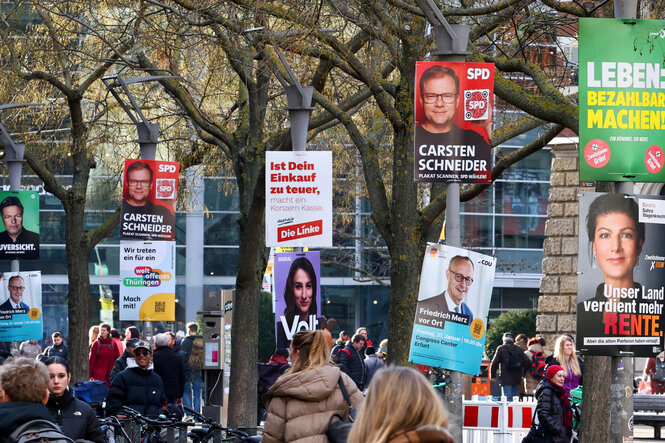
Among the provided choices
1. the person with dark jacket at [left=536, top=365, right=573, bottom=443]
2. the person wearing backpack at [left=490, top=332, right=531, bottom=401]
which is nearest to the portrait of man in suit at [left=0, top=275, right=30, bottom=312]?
the person wearing backpack at [left=490, top=332, right=531, bottom=401]

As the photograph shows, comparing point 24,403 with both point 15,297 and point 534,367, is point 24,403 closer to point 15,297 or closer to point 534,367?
point 534,367

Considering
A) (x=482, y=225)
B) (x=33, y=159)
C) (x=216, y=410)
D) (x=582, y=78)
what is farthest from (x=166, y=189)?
(x=482, y=225)

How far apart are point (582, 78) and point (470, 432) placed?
962cm

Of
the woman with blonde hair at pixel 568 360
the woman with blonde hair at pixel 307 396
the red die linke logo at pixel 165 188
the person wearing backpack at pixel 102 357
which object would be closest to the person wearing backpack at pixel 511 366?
the woman with blonde hair at pixel 568 360

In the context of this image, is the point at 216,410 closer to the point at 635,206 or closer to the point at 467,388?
the point at 467,388

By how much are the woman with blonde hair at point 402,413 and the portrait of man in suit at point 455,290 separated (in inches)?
288

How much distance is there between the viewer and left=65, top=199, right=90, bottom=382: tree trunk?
23.5m

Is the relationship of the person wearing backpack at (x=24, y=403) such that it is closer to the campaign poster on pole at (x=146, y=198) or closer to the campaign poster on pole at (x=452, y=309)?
the campaign poster on pole at (x=452, y=309)

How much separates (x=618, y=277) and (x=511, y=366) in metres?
14.6

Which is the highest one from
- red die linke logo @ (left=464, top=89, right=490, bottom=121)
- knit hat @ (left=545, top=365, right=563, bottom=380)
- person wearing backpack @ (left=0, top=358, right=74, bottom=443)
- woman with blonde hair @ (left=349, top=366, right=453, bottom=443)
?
red die linke logo @ (left=464, top=89, right=490, bottom=121)

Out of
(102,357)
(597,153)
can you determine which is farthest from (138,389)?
(102,357)

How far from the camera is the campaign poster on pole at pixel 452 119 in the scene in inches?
455

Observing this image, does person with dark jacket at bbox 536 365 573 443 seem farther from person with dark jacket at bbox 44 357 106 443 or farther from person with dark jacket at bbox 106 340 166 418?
person with dark jacket at bbox 44 357 106 443

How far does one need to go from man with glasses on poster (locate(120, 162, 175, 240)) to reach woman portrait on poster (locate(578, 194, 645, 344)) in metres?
11.9
